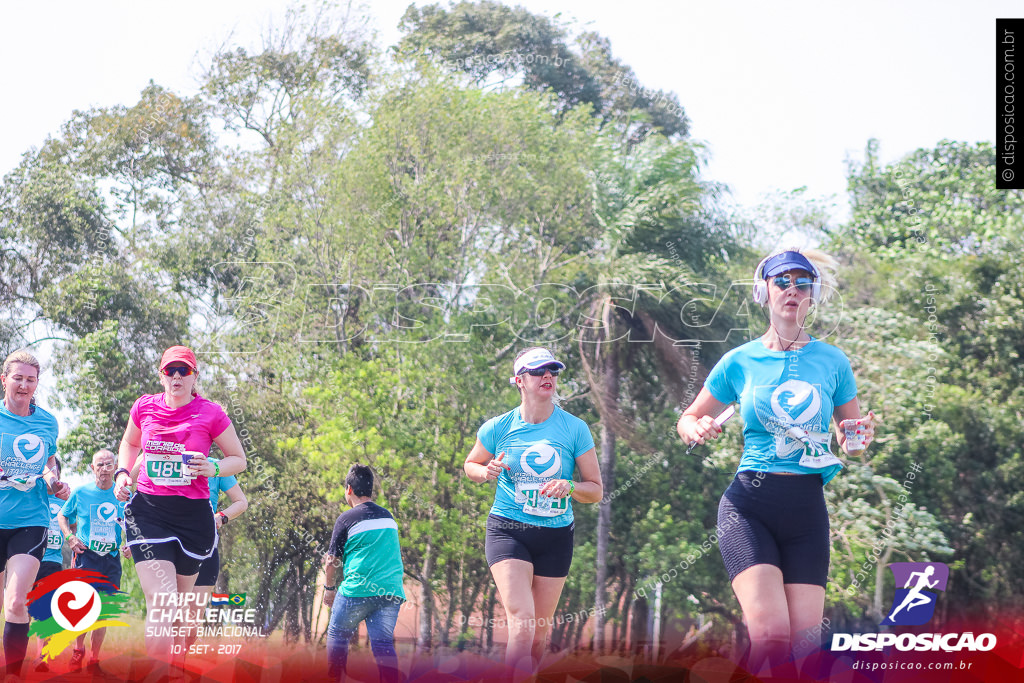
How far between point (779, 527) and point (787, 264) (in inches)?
39.7

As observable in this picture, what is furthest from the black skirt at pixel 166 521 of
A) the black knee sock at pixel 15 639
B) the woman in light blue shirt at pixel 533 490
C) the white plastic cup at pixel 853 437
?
the white plastic cup at pixel 853 437

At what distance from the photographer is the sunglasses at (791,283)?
157 inches

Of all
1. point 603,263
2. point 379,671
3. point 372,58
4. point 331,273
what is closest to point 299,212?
point 331,273

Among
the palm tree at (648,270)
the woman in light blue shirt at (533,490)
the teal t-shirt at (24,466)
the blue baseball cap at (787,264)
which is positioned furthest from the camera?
the palm tree at (648,270)

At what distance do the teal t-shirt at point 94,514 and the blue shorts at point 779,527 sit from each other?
5.07 m

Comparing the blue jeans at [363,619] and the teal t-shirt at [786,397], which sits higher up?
the teal t-shirt at [786,397]

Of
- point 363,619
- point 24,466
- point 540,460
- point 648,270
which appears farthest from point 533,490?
point 648,270

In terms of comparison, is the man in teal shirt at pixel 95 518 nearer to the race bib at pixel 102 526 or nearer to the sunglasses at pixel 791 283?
the race bib at pixel 102 526

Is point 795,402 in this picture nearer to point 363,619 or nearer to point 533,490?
point 533,490

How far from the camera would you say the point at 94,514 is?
734cm

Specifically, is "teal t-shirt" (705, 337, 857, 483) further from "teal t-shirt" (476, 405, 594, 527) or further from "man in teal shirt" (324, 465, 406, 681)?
"man in teal shirt" (324, 465, 406, 681)

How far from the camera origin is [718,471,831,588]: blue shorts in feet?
12.2

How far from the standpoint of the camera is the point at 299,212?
13.1 meters

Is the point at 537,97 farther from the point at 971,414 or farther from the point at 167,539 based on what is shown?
the point at 167,539
